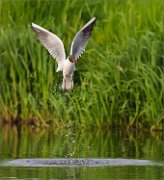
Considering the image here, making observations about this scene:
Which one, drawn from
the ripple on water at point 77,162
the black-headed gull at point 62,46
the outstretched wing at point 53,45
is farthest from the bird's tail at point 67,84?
the ripple on water at point 77,162

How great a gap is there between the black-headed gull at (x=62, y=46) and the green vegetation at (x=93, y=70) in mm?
2043

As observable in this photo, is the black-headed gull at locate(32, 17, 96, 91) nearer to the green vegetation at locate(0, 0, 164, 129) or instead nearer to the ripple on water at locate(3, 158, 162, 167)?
the ripple on water at locate(3, 158, 162, 167)

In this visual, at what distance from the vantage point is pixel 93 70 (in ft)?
50.1

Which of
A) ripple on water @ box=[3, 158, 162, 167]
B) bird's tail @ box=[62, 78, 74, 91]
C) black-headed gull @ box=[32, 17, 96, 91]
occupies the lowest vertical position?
ripple on water @ box=[3, 158, 162, 167]

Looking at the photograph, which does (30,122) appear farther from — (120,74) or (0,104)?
(120,74)

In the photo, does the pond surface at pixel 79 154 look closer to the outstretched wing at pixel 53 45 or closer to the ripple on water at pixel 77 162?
the ripple on water at pixel 77 162

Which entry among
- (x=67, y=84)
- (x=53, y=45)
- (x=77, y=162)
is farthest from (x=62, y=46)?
(x=77, y=162)

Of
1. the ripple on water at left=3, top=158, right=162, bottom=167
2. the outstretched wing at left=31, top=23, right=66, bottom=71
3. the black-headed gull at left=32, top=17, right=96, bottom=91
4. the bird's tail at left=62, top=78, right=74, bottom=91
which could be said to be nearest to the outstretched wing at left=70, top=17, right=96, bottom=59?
the black-headed gull at left=32, top=17, right=96, bottom=91

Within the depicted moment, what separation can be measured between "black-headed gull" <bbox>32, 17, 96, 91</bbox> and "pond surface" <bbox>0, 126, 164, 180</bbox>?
0.99 m

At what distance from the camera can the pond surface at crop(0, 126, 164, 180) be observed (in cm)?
1078

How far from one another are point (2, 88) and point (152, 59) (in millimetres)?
2632

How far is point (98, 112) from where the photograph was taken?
15109mm

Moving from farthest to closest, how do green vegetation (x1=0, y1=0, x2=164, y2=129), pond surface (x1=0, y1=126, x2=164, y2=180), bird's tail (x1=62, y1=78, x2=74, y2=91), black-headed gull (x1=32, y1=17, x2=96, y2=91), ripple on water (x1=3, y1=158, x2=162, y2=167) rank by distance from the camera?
1. green vegetation (x1=0, y1=0, x2=164, y2=129)
2. bird's tail (x1=62, y1=78, x2=74, y2=91)
3. black-headed gull (x1=32, y1=17, x2=96, y2=91)
4. ripple on water (x1=3, y1=158, x2=162, y2=167)
5. pond surface (x1=0, y1=126, x2=164, y2=180)

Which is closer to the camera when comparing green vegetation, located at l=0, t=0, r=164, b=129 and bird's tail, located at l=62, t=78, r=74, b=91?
bird's tail, located at l=62, t=78, r=74, b=91
